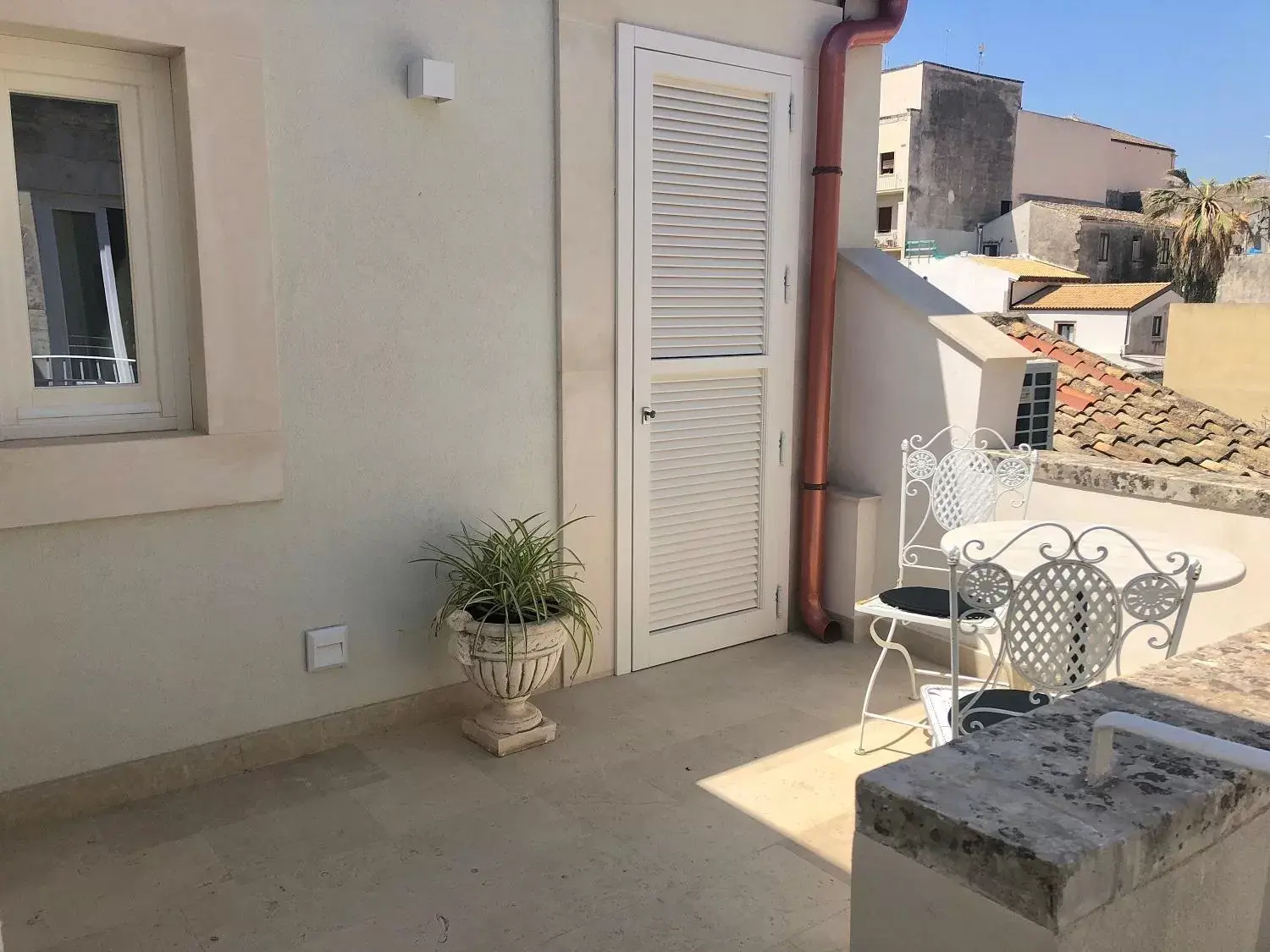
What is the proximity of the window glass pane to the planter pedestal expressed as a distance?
67.8 inches

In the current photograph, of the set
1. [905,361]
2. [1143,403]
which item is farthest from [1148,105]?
[905,361]

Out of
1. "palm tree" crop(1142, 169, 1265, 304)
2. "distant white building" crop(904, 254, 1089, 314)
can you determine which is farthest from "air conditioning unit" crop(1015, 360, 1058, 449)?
"palm tree" crop(1142, 169, 1265, 304)

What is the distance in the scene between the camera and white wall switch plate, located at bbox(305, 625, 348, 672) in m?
3.60

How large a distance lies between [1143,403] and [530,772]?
657 cm

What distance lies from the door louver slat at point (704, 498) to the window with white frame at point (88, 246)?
201 cm

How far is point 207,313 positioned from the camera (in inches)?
127

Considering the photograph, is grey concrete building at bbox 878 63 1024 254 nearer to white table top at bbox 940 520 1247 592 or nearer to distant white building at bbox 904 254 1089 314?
distant white building at bbox 904 254 1089 314

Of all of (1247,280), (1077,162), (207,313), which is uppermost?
(1077,162)

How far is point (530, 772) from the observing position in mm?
3533

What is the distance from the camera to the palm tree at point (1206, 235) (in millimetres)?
32062

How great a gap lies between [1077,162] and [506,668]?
3745cm

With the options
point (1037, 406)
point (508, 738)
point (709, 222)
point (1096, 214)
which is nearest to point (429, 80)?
point (709, 222)

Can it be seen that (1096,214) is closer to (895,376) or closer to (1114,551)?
(895,376)

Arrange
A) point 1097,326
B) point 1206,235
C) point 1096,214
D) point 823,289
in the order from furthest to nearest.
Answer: point 1206,235, point 1096,214, point 1097,326, point 823,289
